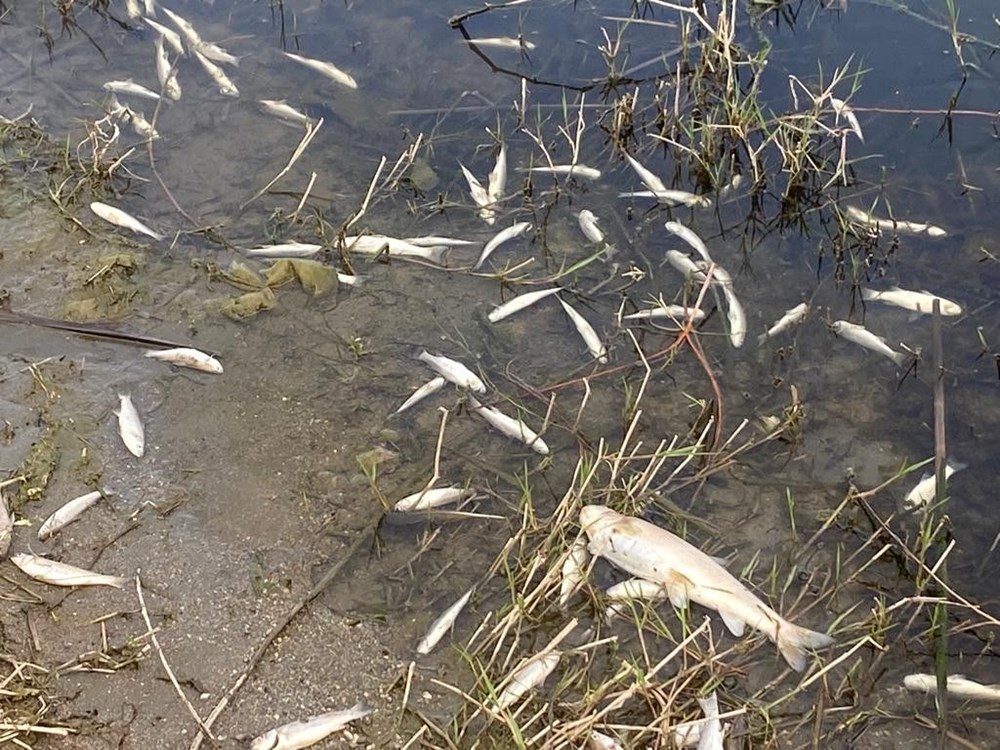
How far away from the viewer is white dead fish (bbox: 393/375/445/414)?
413cm

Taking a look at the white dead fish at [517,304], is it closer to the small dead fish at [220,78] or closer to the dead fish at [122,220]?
the dead fish at [122,220]

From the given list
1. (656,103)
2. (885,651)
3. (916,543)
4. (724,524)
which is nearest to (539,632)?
(724,524)

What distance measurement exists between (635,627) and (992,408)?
195cm

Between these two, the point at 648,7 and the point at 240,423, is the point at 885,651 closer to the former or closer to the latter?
the point at 240,423

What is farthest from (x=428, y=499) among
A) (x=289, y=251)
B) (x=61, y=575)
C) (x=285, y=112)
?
(x=285, y=112)

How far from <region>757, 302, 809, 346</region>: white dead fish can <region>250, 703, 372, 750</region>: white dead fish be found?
250 centimetres

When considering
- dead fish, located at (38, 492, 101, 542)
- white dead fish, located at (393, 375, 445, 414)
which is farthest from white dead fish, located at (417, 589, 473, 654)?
dead fish, located at (38, 492, 101, 542)

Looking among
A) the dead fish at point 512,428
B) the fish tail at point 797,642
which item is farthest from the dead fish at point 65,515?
the fish tail at point 797,642

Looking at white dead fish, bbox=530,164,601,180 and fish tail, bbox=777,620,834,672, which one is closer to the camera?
fish tail, bbox=777,620,834,672

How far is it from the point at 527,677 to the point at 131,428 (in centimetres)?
201

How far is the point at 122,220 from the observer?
504 centimetres

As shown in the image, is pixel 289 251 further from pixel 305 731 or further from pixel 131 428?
pixel 305 731

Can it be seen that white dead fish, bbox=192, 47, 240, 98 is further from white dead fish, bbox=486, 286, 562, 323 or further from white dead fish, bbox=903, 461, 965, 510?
white dead fish, bbox=903, 461, 965, 510

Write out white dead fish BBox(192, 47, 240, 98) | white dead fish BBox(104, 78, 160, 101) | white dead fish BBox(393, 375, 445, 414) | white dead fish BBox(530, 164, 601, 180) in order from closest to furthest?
1. white dead fish BBox(393, 375, 445, 414)
2. white dead fish BBox(530, 164, 601, 180)
3. white dead fish BBox(104, 78, 160, 101)
4. white dead fish BBox(192, 47, 240, 98)
